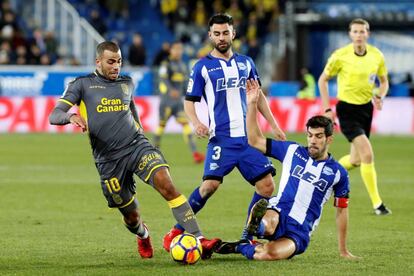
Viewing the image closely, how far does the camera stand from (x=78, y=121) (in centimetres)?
865

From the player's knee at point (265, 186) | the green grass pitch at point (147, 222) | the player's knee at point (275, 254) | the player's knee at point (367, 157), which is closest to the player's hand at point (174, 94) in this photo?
the green grass pitch at point (147, 222)

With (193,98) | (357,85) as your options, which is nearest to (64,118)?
(193,98)

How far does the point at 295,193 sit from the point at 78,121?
2054mm

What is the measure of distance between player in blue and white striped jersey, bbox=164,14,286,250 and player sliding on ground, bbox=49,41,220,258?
856mm

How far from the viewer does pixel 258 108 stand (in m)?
10.1

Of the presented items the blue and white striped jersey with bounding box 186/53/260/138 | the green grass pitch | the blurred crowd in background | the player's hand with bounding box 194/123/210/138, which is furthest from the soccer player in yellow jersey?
the blurred crowd in background

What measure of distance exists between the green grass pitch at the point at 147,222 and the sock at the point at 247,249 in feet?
0.21

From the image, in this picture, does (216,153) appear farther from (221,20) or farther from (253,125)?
(221,20)

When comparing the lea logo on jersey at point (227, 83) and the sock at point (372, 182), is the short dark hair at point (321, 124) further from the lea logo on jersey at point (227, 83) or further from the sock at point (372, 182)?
the sock at point (372, 182)

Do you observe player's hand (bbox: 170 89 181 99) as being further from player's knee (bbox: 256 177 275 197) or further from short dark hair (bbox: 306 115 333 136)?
short dark hair (bbox: 306 115 333 136)

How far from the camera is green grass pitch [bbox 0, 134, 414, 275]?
29.3 feet

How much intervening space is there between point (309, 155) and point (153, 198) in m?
6.00

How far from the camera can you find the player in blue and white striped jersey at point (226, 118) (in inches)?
397

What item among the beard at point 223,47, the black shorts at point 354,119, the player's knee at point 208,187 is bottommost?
the player's knee at point 208,187
